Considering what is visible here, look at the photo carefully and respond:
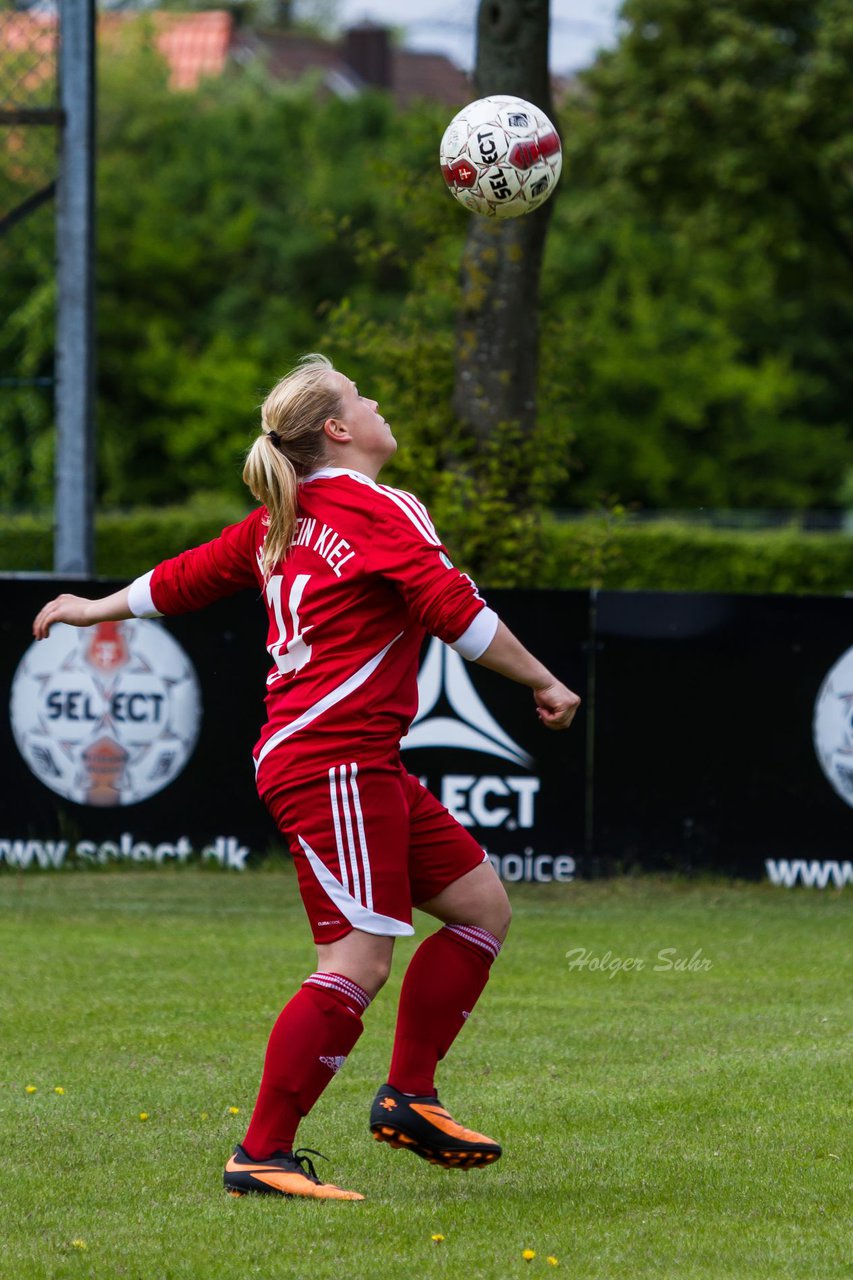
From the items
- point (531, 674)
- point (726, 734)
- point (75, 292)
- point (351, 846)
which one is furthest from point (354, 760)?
point (75, 292)

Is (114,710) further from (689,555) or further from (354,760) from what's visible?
(689,555)

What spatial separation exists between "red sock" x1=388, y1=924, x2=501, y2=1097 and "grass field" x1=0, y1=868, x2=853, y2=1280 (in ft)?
1.00

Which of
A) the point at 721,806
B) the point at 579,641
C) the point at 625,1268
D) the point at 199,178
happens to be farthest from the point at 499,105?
the point at 199,178

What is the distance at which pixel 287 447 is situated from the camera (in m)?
4.31

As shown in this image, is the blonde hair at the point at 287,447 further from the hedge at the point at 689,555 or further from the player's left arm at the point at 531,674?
the hedge at the point at 689,555

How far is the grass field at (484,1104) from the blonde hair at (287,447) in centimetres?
162

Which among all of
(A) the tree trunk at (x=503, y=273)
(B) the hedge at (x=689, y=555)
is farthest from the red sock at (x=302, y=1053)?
(B) the hedge at (x=689, y=555)

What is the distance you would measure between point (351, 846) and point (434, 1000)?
54cm

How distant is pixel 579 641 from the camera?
969 centimetres

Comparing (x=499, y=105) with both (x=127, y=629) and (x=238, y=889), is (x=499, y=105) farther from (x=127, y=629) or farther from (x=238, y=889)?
(x=238, y=889)

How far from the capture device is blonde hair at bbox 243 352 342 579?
4230 mm

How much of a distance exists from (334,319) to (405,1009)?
7043mm

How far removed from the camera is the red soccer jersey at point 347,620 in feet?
13.4

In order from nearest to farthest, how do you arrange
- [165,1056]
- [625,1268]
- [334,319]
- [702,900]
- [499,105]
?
[625,1268], [165,1056], [499,105], [702,900], [334,319]
